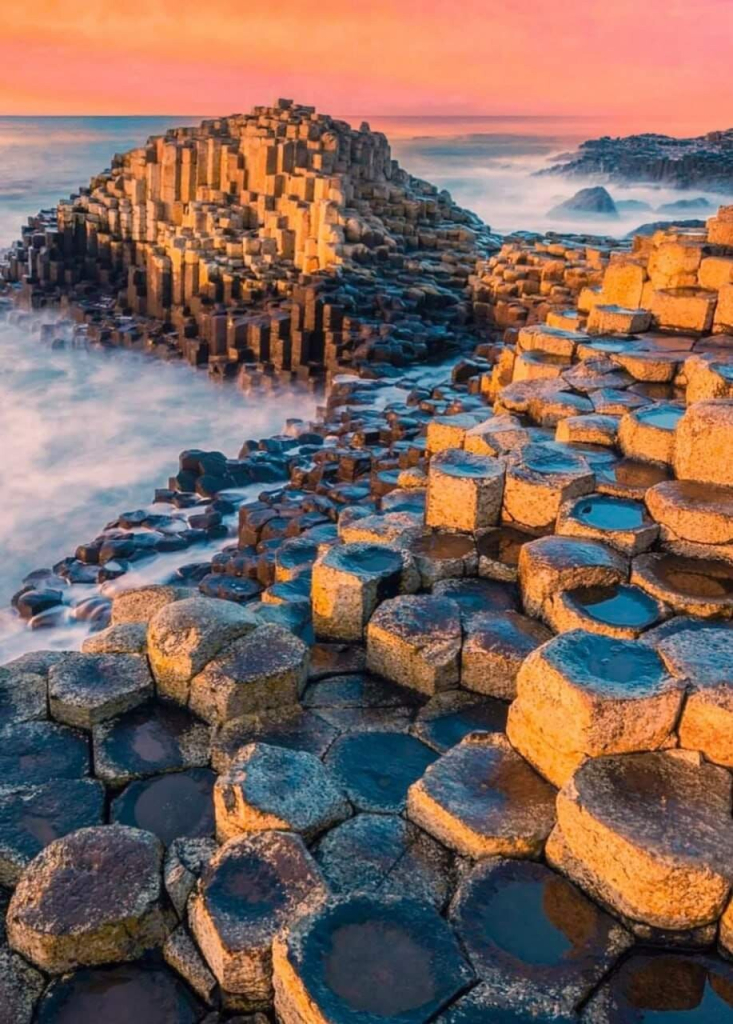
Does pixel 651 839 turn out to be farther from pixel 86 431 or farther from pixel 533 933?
pixel 86 431

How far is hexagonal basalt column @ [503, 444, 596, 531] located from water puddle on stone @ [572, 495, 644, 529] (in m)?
0.10

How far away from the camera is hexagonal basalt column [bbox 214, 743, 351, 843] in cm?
296

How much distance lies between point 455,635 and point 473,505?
110 cm

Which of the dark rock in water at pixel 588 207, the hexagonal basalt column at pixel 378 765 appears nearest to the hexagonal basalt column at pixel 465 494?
the hexagonal basalt column at pixel 378 765

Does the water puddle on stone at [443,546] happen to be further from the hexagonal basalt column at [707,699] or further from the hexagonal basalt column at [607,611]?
the hexagonal basalt column at [707,699]

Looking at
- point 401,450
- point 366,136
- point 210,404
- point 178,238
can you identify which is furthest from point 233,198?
point 401,450

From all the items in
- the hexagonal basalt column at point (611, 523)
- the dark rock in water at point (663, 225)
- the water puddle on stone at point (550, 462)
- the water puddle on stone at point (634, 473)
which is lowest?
the hexagonal basalt column at point (611, 523)

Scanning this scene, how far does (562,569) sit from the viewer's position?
4.12 m

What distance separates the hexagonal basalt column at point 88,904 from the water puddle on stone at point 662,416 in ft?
12.2

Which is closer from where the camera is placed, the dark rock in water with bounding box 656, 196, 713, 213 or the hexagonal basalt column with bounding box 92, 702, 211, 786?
the hexagonal basalt column with bounding box 92, 702, 211, 786

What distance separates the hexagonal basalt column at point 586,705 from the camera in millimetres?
2986

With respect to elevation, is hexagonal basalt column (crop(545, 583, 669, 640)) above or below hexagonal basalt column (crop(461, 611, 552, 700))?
above

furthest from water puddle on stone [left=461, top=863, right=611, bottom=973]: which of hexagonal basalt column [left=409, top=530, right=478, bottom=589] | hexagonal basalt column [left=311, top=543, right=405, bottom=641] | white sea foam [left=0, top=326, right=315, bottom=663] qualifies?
white sea foam [left=0, top=326, right=315, bottom=663]

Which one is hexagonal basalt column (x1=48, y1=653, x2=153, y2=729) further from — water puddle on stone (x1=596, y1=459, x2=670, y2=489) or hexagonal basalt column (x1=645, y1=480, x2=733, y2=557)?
water puddle on stone (x1=596, y1=459, x2=670, y2=489)
